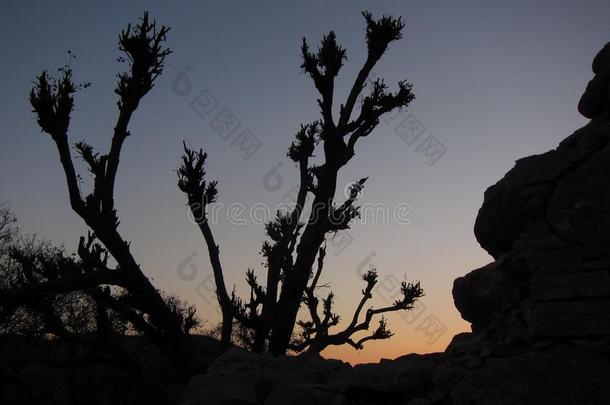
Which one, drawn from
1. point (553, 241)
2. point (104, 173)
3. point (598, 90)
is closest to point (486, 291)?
point (553, 241)

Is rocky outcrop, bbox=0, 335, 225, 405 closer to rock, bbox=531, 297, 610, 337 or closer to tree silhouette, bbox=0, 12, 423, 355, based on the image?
tree silhouette, bbox=0, 12, 423, 355

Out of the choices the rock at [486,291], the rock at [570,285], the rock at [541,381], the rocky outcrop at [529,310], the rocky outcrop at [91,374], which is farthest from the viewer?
the rocky outcrop at [91,374]

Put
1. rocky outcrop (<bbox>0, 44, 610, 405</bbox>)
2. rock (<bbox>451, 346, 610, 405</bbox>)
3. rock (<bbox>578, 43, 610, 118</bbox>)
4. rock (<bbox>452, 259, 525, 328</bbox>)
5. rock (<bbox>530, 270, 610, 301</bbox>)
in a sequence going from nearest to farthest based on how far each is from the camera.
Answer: rock (<bbox>451, 346, 610, 405</bbox>)
rocky outcrop (<bbox>0, 44, 610, 405</bbox>)
rock (<bbox>530, 270, 610, 301</bbox>)
rock (<bbox>452, 259, 525, 328</bbox>)
rock (<bbox>578, 43, 610, 118</bbox>)

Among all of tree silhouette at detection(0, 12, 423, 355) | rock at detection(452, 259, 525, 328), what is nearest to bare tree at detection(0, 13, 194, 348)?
tree silhouette at detection(0, 12, 423, 355)

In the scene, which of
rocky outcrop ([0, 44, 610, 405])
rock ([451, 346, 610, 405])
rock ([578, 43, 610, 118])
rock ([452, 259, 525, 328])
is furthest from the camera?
rock ([578, 43, 610, 118])

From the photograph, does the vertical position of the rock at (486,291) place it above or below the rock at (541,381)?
above

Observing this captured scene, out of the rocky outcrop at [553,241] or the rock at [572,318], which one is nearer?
the rock at [572,318]

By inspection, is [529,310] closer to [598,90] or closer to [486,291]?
[486,291]

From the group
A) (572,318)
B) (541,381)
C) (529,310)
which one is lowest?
(541,381)

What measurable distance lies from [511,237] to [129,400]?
11374 mm

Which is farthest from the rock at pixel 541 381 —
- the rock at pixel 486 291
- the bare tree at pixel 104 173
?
the bare tree at pixel 104 173

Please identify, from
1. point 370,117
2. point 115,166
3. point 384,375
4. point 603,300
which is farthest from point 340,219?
point 603,300

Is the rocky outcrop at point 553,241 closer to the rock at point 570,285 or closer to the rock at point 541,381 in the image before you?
the rock at point 570,285

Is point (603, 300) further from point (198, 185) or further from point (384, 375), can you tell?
point (198, 185)
